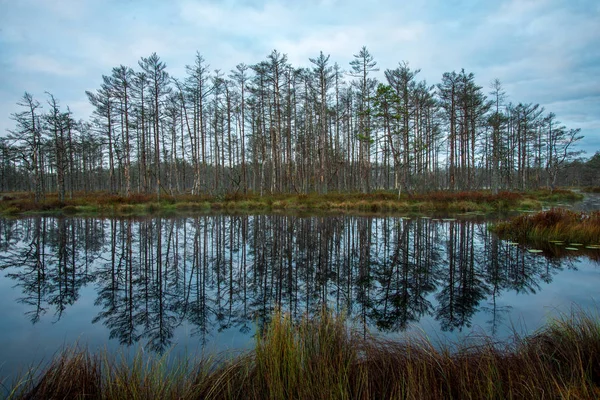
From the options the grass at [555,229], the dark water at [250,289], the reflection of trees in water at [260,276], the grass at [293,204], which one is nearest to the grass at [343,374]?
the dark water at [250,289]

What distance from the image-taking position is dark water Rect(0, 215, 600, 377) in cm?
392

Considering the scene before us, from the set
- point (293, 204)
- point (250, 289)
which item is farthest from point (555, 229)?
point (293, 204)

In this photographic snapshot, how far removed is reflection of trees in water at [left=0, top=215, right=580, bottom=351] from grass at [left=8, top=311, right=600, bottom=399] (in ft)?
3.17

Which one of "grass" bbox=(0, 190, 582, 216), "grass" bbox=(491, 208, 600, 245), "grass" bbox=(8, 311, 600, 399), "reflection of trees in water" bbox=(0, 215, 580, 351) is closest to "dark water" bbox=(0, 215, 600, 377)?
"reflection of trees in water" bbox=(0, 215, 580, 351)

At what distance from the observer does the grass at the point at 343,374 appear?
2.15m

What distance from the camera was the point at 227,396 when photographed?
7.65ft

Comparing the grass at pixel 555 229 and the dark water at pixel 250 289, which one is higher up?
the grass at pixel 555 229

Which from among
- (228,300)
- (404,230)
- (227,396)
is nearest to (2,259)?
(228,300)

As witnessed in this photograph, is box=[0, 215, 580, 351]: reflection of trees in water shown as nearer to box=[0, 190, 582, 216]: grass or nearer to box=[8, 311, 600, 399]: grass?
box=[8, 311, 600, 399]: grass

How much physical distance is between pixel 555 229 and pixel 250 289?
35.2ft

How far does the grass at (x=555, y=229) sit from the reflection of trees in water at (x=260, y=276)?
3.60 feet

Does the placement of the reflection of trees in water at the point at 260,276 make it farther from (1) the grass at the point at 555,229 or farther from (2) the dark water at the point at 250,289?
(1) the grass at the point at 555,229

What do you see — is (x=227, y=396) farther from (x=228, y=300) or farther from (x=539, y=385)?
(x=228, y=300)

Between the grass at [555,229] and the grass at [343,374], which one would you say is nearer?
the grass at [343,374]
